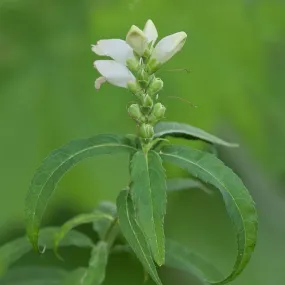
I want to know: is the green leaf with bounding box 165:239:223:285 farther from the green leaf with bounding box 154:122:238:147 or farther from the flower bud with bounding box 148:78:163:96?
the flower bud with bounding box 148:78:163:96

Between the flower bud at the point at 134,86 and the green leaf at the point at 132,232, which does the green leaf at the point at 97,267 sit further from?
the flower bud at the point at 134,86

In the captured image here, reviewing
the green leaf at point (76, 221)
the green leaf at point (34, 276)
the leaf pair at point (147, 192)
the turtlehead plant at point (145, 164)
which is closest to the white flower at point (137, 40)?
the turtlehead plant at point (145, 164)

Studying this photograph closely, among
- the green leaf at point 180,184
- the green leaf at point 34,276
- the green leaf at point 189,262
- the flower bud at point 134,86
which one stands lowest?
the green leaf at point 34,276

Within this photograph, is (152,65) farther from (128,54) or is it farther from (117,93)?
(117,93)

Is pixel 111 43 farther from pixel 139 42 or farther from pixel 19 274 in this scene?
pixel 19 274

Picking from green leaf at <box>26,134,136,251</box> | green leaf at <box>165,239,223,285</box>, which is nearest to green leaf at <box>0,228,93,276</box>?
green leaf at <box>165,239,223,285</box>

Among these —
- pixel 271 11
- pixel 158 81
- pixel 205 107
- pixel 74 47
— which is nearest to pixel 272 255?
pixel 205 107

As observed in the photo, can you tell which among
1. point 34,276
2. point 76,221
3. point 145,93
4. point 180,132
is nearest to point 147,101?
point 145,93

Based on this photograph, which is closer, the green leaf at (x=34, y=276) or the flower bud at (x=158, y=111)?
the flower bud at (x=158, y=111)
